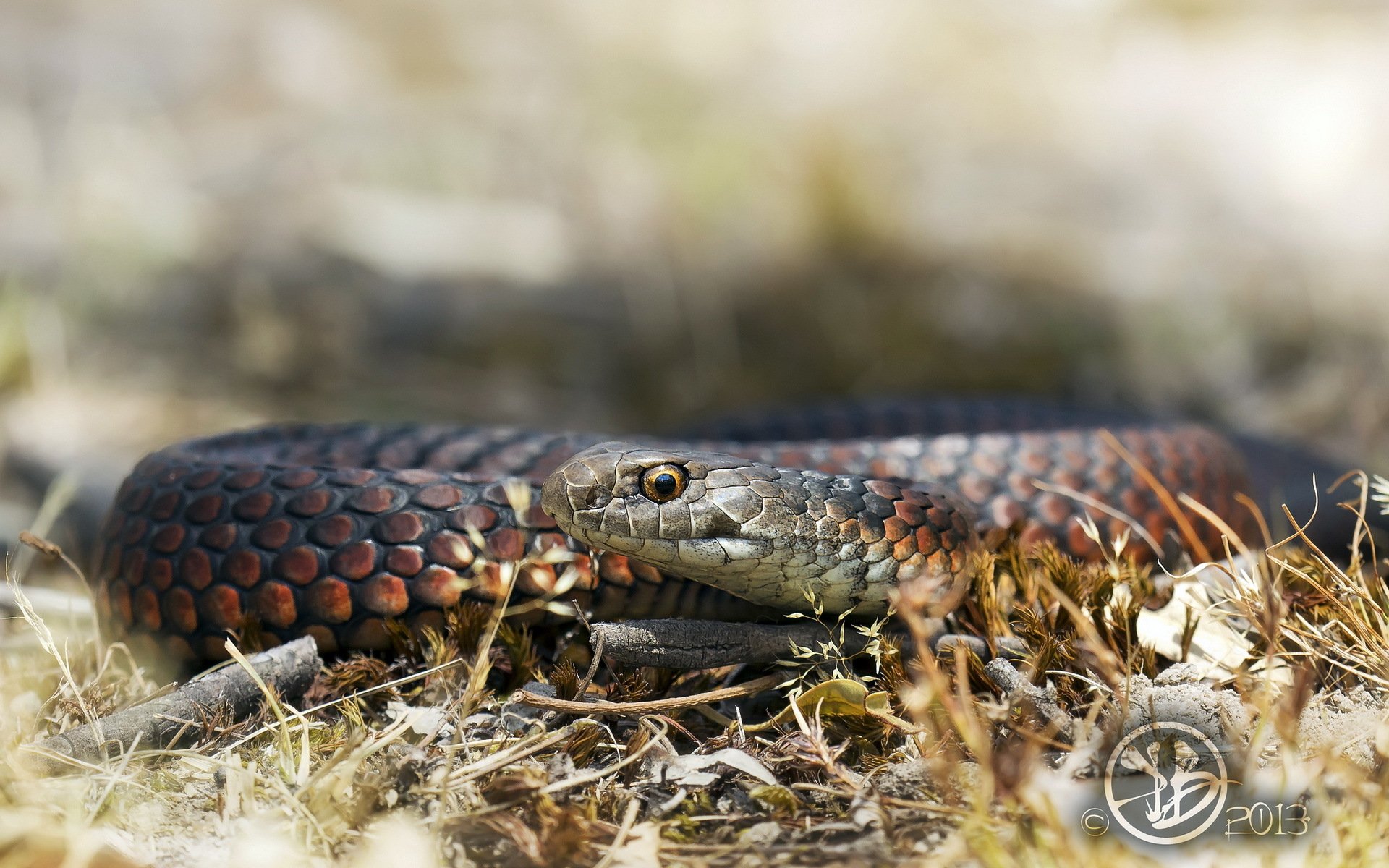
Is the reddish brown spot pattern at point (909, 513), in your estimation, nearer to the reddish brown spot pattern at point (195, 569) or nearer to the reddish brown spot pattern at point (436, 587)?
the reddish brown spot pattern at point (436, 587)

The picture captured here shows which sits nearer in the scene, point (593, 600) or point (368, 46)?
point (593, 600)

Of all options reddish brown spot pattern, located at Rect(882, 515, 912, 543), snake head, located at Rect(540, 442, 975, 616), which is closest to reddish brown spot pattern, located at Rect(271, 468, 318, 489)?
snake head, located at Rect(540, 442, 975, 616)

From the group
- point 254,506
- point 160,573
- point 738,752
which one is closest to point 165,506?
Result: point 160,573

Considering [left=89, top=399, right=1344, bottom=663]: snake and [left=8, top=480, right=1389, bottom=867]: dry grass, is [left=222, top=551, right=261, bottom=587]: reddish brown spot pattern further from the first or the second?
[left=8, top=480, right=1389, bottom=867]: dry grass

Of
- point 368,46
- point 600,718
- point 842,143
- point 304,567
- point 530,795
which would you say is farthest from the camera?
point 368,46

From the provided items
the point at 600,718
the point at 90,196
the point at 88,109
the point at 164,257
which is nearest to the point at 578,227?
the point at 164,257

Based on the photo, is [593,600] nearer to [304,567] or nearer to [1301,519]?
[304,567]

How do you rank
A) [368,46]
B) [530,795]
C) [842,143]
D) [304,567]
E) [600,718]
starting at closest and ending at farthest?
[530,795], [600,718], [304,567], [842,143], [368,46]

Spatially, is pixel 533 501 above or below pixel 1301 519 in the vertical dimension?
above

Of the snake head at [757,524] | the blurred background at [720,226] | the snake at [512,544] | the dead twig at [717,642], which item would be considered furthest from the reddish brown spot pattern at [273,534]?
the blurred background at [720,226]
